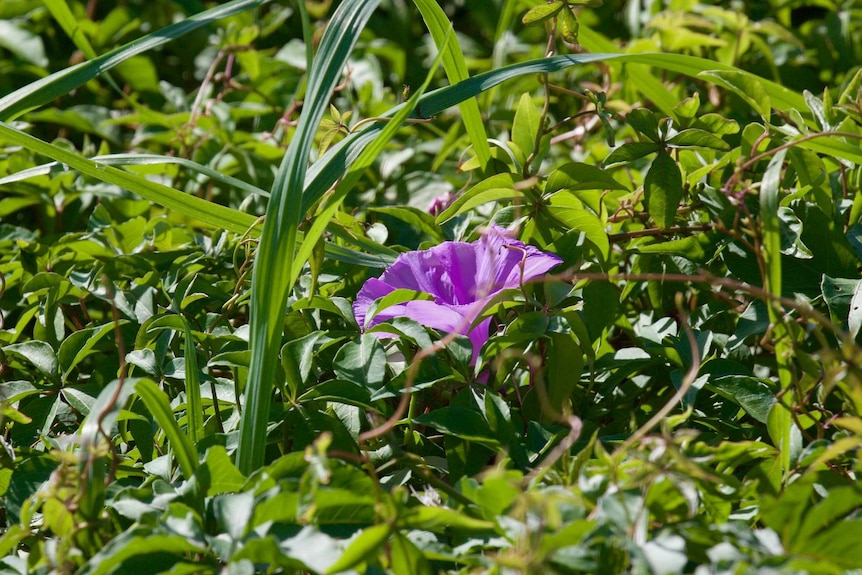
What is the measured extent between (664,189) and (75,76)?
723mm

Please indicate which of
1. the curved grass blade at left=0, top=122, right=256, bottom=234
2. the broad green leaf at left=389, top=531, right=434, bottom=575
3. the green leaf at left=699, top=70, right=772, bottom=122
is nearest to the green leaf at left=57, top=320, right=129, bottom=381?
the curved grass blade at left=0, top=122, right=256, bottom=234

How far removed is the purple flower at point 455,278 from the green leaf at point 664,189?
0.15 meters

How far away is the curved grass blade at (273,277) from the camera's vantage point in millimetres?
803

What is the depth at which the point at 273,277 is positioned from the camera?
839 millimetres

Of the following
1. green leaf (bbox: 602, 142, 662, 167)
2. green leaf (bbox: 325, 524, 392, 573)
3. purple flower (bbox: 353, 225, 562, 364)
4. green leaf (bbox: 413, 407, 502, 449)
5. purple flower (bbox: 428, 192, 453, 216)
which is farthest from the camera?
purple flower (bbox: 428, 192, 453, 216)

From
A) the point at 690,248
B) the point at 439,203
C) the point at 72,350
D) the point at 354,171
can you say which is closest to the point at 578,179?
the point at 690,248

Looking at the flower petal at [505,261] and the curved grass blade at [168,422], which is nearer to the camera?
the curved grass blade at [168,422]

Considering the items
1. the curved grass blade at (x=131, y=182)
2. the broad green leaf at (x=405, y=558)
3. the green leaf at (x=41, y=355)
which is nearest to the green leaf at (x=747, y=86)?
the curved grass blade at (x=131, y=182)

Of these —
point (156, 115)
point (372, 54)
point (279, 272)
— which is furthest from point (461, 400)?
point (372, 54)

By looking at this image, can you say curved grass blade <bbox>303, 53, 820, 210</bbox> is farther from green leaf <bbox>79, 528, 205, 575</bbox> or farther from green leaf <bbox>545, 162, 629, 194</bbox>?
green leaf <bbox>79, 528, 205, 575</bbox>

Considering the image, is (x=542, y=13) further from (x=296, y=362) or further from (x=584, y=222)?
(x=296, y=362)

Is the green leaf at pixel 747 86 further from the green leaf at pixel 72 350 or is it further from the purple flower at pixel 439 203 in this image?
the green leaf at pixel 72 350

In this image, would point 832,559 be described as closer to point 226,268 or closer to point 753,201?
point 753,201

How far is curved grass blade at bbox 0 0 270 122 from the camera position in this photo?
3.57ft
